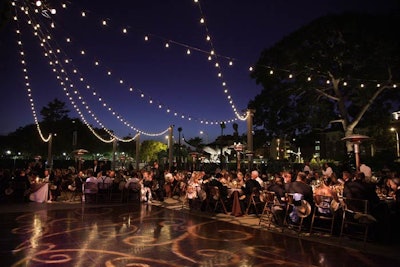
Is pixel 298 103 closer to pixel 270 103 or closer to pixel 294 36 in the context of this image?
pixel 270 103

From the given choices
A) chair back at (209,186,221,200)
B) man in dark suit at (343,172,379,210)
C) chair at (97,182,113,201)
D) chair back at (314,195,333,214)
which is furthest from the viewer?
chair at (97,182,113,201)

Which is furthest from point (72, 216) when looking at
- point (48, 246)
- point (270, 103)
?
point (270, 103)

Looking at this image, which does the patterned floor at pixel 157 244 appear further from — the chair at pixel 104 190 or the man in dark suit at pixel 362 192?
the chair at pixel 104 190

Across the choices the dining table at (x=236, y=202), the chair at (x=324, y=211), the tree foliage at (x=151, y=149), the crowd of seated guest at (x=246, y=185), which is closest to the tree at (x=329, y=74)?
the crowd of seated guest at (x=246, y=185)

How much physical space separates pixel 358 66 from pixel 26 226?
1741 centimetres

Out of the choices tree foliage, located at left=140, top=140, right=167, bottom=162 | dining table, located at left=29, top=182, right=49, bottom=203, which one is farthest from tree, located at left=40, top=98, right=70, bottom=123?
dining table, located at left=29, top=182, right=49, bottom=203

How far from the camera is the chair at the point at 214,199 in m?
8.18

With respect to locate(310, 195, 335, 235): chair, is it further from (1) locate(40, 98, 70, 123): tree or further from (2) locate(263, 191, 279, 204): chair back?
(1) locate(40, 98, 70, 123): tree

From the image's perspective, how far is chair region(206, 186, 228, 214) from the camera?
322 inches

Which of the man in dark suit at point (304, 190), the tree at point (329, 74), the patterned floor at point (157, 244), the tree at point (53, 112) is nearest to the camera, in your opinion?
the patterned floor at point (157, 244)

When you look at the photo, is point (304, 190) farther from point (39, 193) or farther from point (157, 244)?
point (39, 193)

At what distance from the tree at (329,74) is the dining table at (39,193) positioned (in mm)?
11421

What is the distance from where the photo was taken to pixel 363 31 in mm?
16828

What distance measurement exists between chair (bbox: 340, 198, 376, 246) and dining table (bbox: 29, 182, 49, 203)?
29.0 ft
